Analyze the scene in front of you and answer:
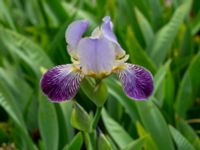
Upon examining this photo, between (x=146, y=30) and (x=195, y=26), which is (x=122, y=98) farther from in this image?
(x=195, y=26)

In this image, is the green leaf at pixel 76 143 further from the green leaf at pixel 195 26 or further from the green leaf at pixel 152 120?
the green leaf at pixel 195 26

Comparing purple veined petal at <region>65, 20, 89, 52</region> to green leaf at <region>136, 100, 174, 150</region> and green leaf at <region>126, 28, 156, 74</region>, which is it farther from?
green leaf at <region>126, 28, 156, 74</region>

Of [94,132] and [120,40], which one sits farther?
[120,40]

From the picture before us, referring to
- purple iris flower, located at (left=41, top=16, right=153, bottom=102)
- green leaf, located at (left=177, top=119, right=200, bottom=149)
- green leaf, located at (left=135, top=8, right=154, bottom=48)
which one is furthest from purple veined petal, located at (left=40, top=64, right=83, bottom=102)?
green leaf, located at (left=135, top=8, right=154, bottom=48)

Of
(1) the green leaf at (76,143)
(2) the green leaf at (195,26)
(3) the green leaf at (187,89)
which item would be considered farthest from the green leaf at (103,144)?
(2) the green leaf at (195,26)

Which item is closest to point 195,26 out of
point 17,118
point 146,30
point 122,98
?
point 146,30

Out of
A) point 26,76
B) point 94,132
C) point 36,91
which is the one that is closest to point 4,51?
point 26,76

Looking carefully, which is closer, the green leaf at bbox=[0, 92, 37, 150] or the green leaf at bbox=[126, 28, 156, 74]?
the green leaf at bbox=[0, 92, 37, 150]

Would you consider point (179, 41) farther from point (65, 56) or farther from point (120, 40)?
point (65, 56)
